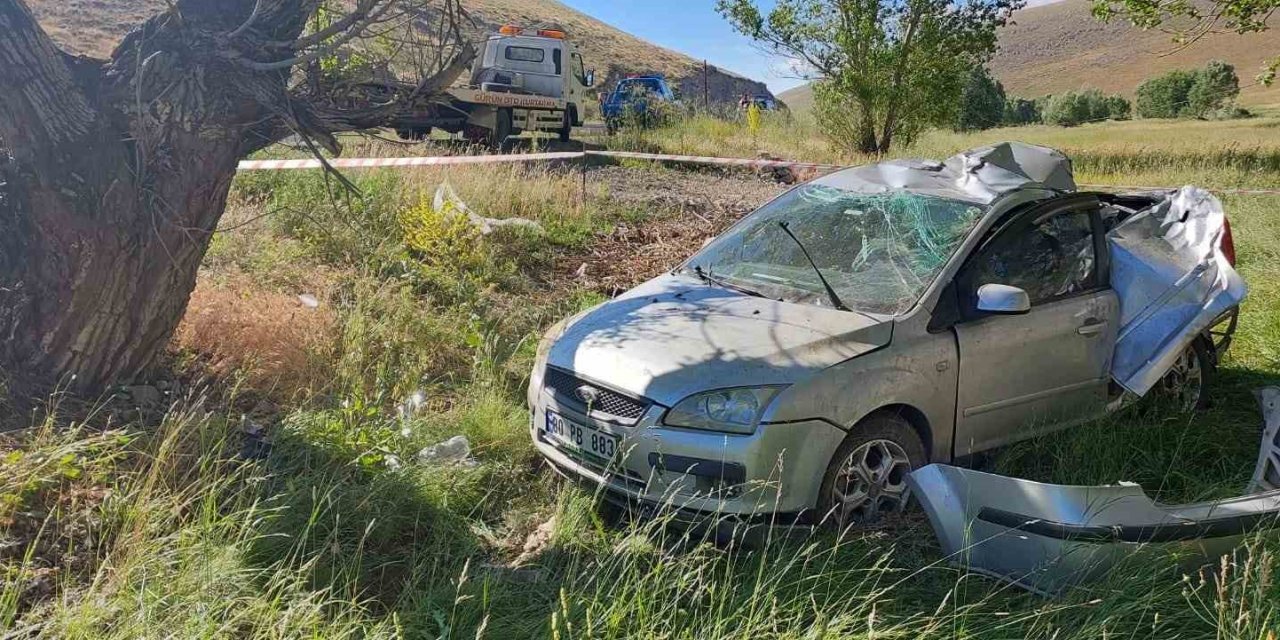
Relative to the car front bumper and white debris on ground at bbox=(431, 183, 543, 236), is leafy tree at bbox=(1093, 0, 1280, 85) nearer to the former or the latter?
white debris on ground at bbox=(431, 183, 543, 236)

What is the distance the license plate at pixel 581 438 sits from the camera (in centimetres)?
335

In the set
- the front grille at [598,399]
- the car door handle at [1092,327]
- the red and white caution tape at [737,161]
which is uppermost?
the red and white caution tape at [737,161]

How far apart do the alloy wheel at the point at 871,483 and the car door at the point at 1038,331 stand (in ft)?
1.43

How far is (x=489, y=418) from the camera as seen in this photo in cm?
438

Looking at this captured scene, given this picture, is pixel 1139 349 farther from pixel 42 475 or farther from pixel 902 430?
pixel 42 475

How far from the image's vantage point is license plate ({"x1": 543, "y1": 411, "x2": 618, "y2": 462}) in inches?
132

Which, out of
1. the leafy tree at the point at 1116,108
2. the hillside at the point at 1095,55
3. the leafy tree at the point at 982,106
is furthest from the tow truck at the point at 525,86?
the hillside at the point at 1095,55

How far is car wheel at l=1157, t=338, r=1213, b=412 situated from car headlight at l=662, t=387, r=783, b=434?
2959 millimetres

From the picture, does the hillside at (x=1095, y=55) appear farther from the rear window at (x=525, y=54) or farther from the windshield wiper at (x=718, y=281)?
the windshield wiper at (x=718, y=281)

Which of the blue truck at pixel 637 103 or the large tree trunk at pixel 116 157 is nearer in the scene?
the large tree trunk at pixel 116 157

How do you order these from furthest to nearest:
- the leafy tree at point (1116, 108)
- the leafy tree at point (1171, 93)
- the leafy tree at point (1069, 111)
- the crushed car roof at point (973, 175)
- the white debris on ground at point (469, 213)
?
the leafy tree at point (1069, 111) → the leafy tree at point (1116, 108) → the leafy tree at point (1171, 93) → the white debris on ground at point (469, 213) → the crushed car roof at point (973, 175)

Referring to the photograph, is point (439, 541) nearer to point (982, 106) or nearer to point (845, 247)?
point (845, 247)

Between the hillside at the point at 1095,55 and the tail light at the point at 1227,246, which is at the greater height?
the hillside at the point at 1095,55

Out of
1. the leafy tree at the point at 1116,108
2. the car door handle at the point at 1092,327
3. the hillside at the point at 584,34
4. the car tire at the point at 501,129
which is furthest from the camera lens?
the leafy tree at the point at 1116,108
